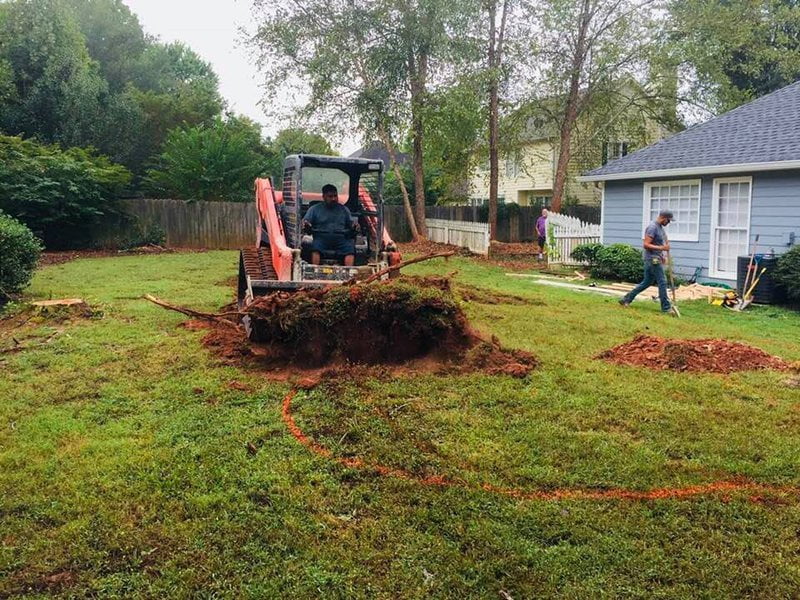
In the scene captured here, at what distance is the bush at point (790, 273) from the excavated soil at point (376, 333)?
22.5 feet

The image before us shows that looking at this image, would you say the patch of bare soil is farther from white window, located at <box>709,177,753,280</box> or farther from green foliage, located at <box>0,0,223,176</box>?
white window, located at <box>709,177,753,280</box>

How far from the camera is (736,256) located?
43.6 ft

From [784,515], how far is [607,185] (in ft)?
46.3

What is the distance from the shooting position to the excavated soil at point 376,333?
246 inches

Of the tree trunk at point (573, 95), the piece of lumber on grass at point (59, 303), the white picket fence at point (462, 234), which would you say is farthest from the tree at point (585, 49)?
the piece of lumber on grass at point (59, 303)

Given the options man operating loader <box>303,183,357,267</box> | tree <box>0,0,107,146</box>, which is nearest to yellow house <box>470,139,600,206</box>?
tree <box>0,0,107,146</box>

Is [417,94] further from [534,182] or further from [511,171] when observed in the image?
[511,171]

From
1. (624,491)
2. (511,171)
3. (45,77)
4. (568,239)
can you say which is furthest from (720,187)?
(511,171)

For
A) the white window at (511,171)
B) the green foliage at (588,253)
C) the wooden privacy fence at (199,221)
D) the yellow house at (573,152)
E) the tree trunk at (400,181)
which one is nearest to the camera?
the green foliage at (588,253)

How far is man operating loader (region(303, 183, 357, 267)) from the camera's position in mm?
8625

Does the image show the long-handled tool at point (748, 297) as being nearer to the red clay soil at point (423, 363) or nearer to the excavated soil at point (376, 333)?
the red clay soil at point (423, 363)

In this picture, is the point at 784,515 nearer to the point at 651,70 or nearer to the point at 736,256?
the point at 736,256

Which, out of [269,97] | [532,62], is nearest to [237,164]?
[269,97]

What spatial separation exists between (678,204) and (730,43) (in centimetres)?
1119
